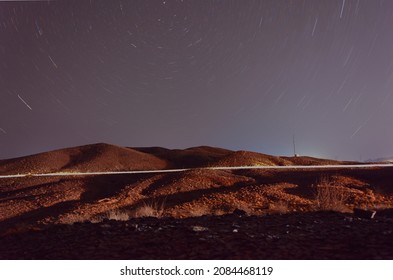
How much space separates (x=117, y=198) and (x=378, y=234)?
14601mm

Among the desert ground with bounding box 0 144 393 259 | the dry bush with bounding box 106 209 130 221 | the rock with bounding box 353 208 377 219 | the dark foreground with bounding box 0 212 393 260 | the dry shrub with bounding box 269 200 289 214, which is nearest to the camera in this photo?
the dark foreground with bounding box 0 212 393 260

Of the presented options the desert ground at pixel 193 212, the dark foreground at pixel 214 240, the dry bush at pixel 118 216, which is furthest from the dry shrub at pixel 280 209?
the dry bush at pixel 118 216

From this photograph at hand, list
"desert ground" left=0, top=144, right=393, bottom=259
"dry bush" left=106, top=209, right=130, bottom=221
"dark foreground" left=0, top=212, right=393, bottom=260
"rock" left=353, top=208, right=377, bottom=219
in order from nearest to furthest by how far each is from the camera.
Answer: "dark foreground" left=0, top=212, right=393, bottom=260 → "desert ground" left=0, top=144, right=393, bottom=259 → "rock" left=353, top=208, right=377, bottom=219 → "dry bush" left=106, top=209, right=130, bottom=221

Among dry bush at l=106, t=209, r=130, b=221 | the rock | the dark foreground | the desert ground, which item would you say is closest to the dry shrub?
the desert ground

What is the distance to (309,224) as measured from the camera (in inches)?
255

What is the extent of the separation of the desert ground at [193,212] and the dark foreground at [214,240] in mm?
14

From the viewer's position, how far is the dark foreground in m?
4.60

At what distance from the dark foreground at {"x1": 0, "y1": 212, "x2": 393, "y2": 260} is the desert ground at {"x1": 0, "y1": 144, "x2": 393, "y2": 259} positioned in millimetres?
14

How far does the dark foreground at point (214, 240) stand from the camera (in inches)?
181

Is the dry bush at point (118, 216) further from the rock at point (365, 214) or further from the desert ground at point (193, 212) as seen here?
the rock at point (365, 214)

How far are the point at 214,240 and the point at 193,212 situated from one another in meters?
6.46

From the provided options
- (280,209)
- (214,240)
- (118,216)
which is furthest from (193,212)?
(214,240)

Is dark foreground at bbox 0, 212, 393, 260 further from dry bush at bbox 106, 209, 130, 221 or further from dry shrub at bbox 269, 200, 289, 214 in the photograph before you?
dry shrub at bbox 269, 200, 289, 214

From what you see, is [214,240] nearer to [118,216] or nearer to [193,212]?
[118,216]
